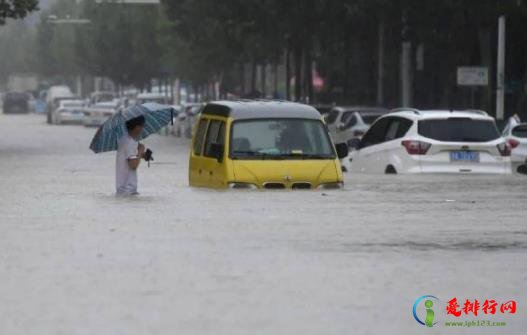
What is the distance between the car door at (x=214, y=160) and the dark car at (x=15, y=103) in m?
110

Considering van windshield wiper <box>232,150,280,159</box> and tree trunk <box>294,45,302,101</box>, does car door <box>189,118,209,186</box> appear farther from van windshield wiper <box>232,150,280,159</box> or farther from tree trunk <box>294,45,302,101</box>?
tree trunk <box>294,45,302,101</box>

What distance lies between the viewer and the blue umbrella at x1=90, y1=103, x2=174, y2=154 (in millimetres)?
24062

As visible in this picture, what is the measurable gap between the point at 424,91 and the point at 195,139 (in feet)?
143

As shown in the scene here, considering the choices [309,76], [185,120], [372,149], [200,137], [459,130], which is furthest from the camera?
[185,120]

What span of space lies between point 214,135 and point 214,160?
62 centimetres

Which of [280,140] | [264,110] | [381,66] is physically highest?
[264,110]

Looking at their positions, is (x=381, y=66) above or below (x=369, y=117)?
above

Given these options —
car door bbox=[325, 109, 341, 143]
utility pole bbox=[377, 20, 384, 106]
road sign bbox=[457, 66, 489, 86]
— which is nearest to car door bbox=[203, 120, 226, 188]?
car door bbox=[325, 109, 341, 143]

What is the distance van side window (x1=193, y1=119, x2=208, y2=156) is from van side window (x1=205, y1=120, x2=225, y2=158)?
0.31m

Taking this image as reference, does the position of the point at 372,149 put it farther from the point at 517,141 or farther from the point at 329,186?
the point at 517,141

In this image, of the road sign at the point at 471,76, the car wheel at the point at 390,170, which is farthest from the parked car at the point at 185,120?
the car wheel at the point at 390,170

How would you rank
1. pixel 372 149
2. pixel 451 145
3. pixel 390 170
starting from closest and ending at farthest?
pixel 451 145
pixel 390 170
pixel 372 149

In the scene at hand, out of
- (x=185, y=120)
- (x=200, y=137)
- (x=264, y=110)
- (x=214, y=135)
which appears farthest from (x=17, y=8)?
(x=264, y=110)

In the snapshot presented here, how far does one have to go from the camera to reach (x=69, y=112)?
96938mm
